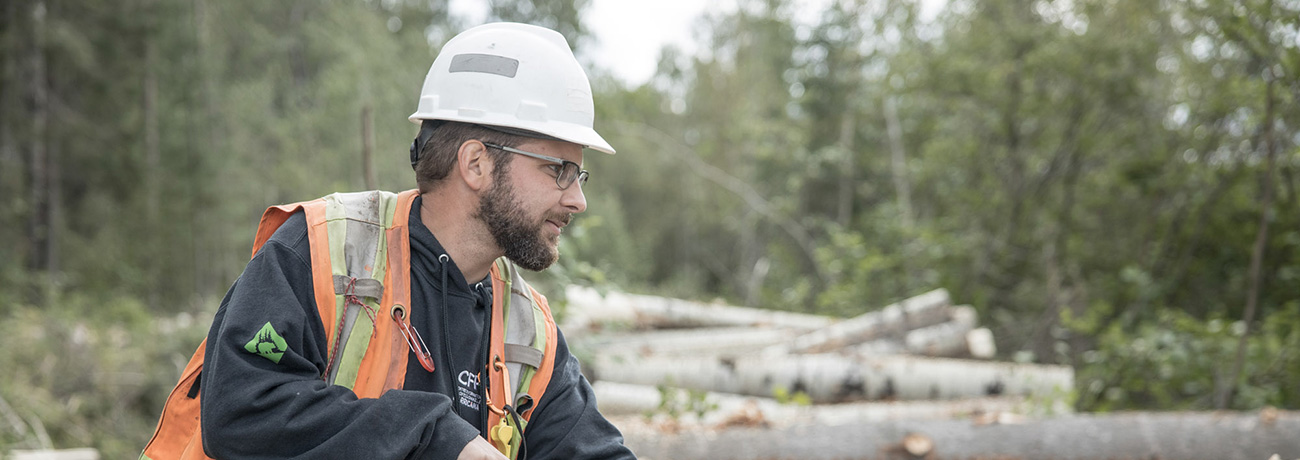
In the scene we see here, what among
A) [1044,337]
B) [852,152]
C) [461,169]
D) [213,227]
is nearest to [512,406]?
[461,169]

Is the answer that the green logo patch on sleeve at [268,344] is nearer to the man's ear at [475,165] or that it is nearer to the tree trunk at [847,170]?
the man's ear at [475,165]

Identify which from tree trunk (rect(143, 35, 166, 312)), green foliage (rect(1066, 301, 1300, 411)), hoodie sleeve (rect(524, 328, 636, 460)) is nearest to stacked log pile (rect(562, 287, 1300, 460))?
green foliage (rect(1066, 301, 1300, 411))

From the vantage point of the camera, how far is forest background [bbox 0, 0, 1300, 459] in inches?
285

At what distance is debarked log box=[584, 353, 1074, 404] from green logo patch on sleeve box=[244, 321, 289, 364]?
538 cm

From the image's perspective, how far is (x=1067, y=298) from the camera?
34.1ft

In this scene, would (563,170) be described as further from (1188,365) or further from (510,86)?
(1188,365)

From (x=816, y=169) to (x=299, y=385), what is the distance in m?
14.7

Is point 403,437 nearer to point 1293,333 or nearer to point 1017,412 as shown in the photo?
point 1017,412

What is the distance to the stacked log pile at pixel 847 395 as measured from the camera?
454cm

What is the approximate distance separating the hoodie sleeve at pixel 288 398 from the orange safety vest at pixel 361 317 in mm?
44

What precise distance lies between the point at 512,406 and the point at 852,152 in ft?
47.7

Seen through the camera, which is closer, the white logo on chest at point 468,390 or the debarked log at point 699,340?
the white logo on chest at point 468,390

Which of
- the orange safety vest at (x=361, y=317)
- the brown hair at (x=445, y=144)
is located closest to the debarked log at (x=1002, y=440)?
the orange safety vest at (x=361, y=317)

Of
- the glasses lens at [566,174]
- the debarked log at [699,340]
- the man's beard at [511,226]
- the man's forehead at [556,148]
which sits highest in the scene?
the man's forehead at [556,148]
